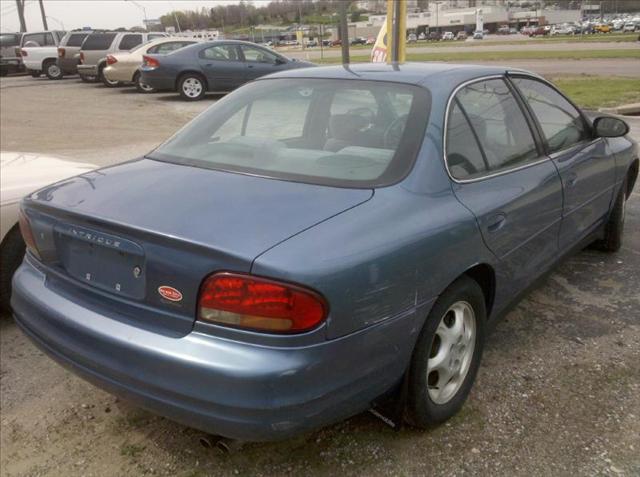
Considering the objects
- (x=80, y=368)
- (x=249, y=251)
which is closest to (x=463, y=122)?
(x=249, y=251)

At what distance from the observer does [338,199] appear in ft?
7.57

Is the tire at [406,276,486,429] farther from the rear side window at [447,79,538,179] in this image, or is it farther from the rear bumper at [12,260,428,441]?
the rear side window at [447,79,538,179]

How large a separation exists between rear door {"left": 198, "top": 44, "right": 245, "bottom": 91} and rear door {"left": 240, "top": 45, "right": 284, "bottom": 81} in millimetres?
153

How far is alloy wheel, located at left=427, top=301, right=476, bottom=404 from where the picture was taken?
259 cm

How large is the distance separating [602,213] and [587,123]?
632 mm

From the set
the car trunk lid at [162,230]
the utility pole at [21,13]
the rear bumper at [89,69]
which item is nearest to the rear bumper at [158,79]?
the rear bumper at [89,69]

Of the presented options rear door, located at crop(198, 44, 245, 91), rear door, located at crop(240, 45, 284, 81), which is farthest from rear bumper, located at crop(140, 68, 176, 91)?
rear door, located at crop(240, 45, 284, 81)

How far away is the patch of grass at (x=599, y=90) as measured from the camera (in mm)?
12922

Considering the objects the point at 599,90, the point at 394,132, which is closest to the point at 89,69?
the point at 599,90

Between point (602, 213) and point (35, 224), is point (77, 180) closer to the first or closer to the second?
point (35, 224)

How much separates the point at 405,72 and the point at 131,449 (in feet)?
7.02

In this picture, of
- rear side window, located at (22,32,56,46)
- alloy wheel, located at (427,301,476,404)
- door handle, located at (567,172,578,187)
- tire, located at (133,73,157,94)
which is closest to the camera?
alloy wheel, located at (427,301,476,404)

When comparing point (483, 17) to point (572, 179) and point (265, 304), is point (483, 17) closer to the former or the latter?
point (572, 179)

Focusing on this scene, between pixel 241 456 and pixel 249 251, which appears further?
pixel 241 456
